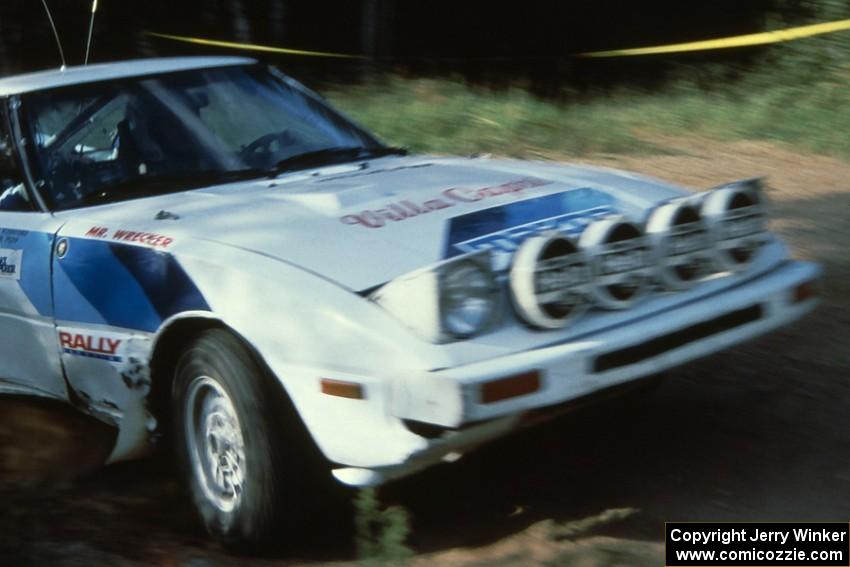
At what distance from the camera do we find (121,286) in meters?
4.45

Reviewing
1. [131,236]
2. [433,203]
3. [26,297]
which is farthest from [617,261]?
[26,297]

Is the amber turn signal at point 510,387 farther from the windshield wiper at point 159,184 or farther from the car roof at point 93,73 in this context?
the car roof at point 93,73

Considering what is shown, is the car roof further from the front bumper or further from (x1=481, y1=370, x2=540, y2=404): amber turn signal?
(x1=481, y1=370, x2=540, y2=404): amber turn signal

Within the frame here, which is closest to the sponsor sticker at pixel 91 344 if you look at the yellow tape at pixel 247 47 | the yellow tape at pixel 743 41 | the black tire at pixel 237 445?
the black tire at pixel 237 445

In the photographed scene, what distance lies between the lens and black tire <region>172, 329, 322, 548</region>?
13.0ft

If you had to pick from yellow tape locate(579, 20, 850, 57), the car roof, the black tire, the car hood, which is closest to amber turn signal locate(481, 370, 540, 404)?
the car hood

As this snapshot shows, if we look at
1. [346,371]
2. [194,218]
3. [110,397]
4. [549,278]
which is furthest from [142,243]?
[549,278]

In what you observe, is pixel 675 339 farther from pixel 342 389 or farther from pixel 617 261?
pixel 342 389

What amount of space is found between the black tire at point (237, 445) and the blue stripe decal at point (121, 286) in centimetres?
16

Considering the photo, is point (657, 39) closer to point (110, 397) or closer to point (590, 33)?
point (590, 33)

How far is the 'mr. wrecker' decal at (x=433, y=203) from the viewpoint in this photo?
4.35 meters

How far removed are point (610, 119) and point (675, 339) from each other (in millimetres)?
7016

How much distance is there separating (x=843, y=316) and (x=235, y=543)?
326 cm

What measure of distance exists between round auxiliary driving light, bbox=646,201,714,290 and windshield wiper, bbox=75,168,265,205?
1588mm
